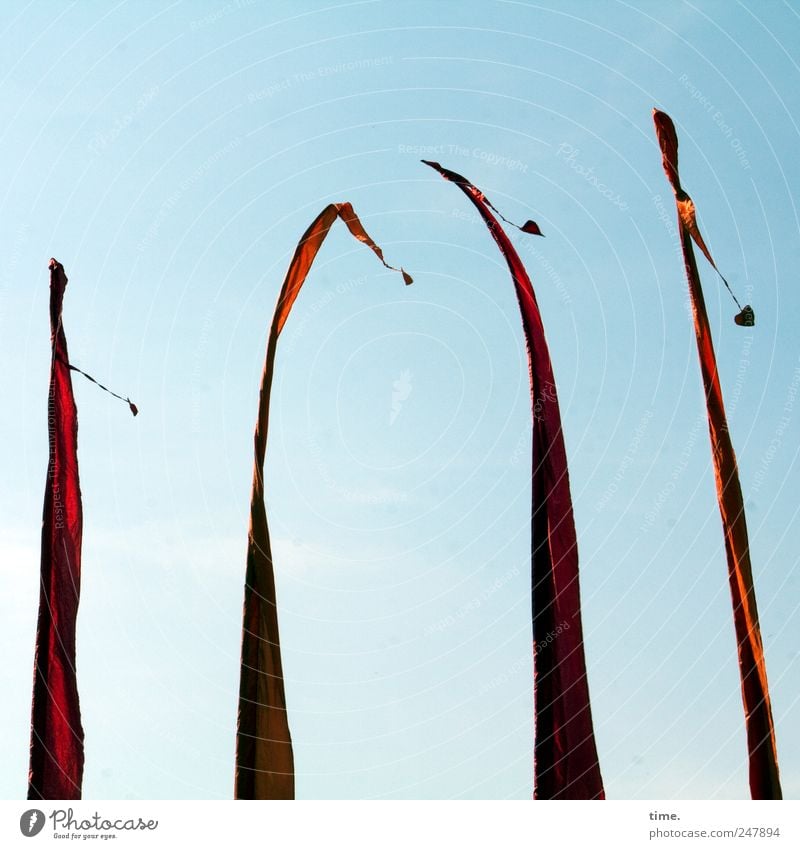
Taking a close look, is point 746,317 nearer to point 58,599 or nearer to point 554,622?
point 554,622

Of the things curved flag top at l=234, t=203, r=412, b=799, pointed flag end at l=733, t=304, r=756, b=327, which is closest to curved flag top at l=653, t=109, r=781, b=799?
pointed flag end at l=733, t=304, r=756, b=327

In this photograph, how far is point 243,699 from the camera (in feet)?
42.3

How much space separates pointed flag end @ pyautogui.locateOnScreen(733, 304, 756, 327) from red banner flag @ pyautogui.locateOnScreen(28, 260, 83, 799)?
26.3 ft

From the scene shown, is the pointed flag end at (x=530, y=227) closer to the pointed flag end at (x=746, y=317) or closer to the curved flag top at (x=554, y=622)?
the curved flag top at (x=554, y=622)

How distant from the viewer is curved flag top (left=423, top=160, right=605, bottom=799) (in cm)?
1191

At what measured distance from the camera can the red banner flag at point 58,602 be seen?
13.3m

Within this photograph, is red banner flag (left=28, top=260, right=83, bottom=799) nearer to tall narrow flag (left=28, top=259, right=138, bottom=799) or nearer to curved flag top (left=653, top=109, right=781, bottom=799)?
tall narrow flag (left=28, top=259, right=138, bottom=799)

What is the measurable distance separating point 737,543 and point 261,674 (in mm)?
5171

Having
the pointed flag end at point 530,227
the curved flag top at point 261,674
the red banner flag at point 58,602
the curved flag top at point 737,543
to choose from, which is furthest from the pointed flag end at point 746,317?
the red banner flag at point 58,602

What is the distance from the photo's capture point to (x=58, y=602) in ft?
46.2
